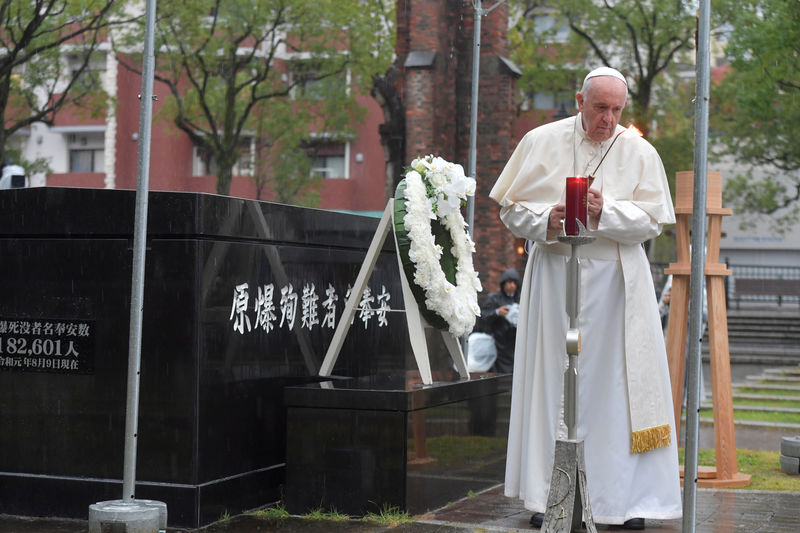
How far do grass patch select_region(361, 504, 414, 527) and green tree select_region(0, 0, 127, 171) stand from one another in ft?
38.4

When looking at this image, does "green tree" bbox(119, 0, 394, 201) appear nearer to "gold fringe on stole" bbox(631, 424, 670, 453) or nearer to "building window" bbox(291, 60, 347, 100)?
"building window" bbox(291, 60, 347, 100)

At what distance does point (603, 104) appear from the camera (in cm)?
599

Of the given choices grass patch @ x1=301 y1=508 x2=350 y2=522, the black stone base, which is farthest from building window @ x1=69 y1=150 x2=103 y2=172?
grass patch @ x1=301 y1=508 x2=350 y2=522

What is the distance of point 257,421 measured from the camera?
6551 millimetres

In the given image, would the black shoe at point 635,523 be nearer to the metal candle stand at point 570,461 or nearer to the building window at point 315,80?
the metal candle stand at point 570,461

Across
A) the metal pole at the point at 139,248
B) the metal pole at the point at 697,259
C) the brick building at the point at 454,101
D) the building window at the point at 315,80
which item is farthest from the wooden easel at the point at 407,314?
the building window at the point at 315,80

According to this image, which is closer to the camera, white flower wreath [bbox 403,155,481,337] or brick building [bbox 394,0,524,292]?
white flower wreath [bbox 403,155,481,337]

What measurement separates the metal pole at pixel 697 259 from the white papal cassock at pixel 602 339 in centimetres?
171

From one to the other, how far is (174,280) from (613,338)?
2.31 meters

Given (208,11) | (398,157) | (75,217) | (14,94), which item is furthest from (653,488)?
(208,11)

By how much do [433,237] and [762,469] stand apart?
12.1 ft

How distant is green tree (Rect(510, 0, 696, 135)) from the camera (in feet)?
112

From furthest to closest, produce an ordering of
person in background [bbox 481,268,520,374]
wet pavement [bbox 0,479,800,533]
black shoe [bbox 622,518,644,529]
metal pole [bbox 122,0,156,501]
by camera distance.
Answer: person in background [bbox 481,268,520,374] < black shoe [bbox 622,518,644,529] < wet pavement [bbox 0,479,800,533] < metal pole [bbox 122,0,156,501]

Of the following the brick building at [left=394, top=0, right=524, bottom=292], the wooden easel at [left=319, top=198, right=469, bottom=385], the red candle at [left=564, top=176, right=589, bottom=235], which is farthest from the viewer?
the brick building at [left=394, top=0, right=524, bottom=292]
